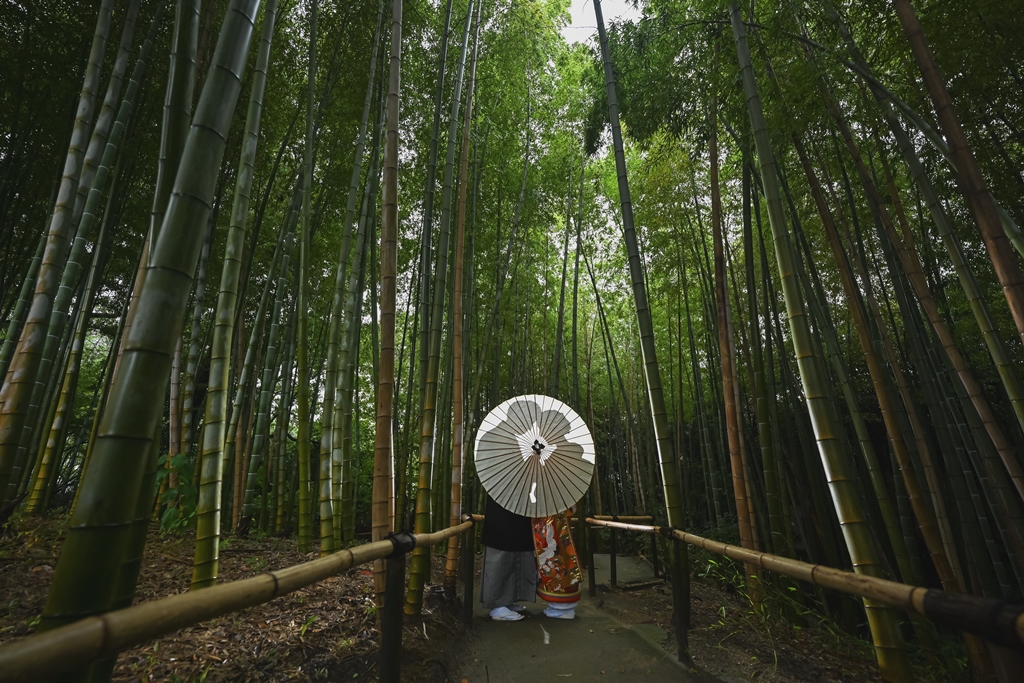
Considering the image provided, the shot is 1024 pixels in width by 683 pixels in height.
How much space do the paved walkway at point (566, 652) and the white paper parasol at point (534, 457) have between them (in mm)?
612

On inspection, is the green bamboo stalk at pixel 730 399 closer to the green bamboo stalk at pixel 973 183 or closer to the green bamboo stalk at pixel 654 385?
the green bamboo stalk at pixel 654 385

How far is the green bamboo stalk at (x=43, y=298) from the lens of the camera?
1751 millimetres

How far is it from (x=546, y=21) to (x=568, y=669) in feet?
16.7

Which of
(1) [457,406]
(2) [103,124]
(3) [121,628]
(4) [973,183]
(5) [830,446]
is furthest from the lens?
(1) [457,406]

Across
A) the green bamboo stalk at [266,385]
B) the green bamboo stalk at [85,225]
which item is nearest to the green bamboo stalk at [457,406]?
the green bamboo stalk at [266,385]

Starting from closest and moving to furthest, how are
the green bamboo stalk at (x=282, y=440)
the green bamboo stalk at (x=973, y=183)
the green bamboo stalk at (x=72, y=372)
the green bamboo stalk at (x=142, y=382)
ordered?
1. the green bamboo stalk at (x=142, y=382)
2. the green bamboo stalk at (x=973, y=183)
3. the green bamboo stalk at (x=72, y=372)
4. the green bamboo stalk at (x=282, y=440)

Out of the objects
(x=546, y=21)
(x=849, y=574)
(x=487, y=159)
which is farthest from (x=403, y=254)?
(x=849, y=574)

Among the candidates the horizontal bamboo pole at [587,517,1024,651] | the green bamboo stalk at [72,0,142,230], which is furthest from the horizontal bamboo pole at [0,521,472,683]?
the green bamboo stalk at [72,0,142,230]

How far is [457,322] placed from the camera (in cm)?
289

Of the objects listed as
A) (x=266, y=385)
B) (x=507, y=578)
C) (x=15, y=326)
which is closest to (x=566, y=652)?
(x=507, y=578)

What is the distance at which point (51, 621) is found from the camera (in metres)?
0.68

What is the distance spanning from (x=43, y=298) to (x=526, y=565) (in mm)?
2579

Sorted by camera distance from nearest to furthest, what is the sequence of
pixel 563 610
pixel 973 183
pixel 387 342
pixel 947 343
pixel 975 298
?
pixel 387 342 → pixel 973 183 → pixel 975 298 → pixel 947 343 → pixel 563 610

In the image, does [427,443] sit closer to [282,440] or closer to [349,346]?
[349,346]
